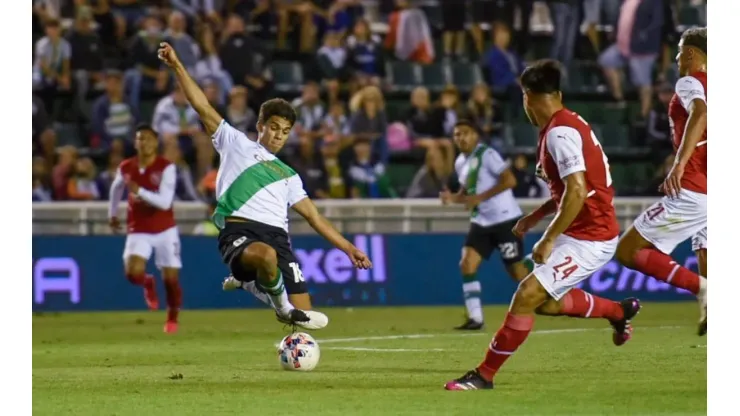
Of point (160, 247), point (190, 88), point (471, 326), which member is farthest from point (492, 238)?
point (190, 88)

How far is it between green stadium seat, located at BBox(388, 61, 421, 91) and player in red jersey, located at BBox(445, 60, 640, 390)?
1414 cm

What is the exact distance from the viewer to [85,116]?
846 inches

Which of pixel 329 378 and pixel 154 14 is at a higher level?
pixel 154 14

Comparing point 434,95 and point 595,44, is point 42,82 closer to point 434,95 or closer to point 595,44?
point 434,95

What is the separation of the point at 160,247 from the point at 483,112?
7.39 meters

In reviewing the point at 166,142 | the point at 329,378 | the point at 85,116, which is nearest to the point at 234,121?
the point at 166,142

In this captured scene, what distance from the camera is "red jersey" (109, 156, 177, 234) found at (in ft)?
50.1

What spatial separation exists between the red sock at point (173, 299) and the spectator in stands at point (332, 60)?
24.3ft

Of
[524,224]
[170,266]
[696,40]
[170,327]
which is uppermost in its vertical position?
[696,40]

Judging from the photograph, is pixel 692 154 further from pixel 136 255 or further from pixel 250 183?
pixel 136 255

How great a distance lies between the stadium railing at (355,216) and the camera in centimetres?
1822

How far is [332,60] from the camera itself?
2220 centimetres

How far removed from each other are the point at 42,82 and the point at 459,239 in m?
6.72

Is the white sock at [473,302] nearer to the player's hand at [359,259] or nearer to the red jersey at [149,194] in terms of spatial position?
the red jersey at [149,194]
